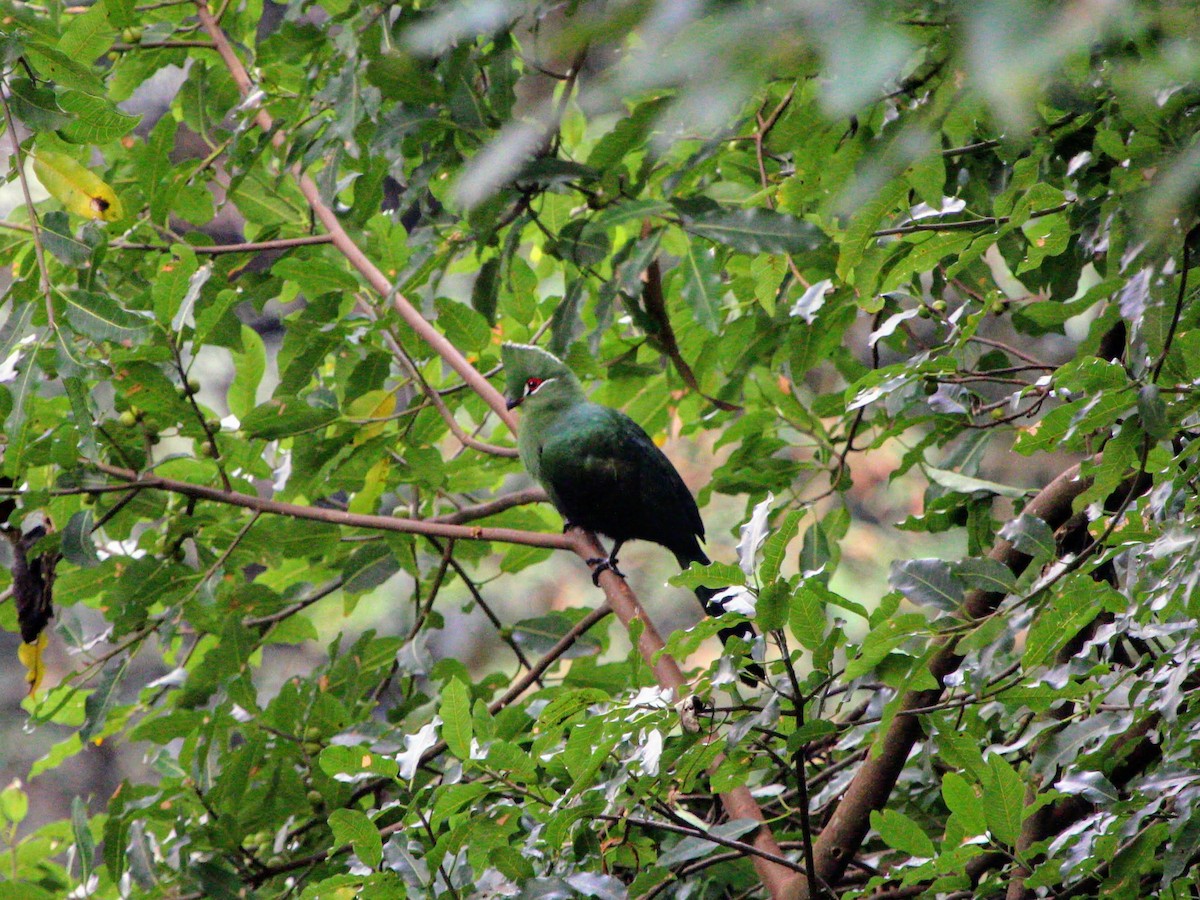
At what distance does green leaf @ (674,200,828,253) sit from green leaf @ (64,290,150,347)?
0.93 metres

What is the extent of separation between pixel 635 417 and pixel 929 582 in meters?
1.42

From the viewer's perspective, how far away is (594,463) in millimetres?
3236

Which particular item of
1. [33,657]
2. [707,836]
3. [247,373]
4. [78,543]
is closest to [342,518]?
[78,543]


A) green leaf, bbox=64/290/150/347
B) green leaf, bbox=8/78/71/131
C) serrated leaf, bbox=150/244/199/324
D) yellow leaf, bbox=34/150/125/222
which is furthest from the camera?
serrated leaf, bbox=150/244/199/324

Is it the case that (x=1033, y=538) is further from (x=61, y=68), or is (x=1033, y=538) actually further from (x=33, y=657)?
(x=33, y=657)

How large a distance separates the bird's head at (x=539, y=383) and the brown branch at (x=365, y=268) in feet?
1.16

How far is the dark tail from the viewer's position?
1.58 meters

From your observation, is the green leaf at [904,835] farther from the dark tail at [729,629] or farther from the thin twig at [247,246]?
the thin twig at [247,246]

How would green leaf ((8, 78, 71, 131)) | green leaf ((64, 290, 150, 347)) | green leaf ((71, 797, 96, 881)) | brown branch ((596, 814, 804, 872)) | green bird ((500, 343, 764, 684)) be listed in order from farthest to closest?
green bird ((500, 343, 764, 684)) → green leaf ((71, 797, 96, 881)) → green leaf ((64, 290, 150, 347)) → green leaf ((8, 78, 71, 131)) → brown branch ((596, 814, 804, 872))

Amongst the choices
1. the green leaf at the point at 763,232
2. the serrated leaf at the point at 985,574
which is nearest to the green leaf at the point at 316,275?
the green leaf at the point at 763,232

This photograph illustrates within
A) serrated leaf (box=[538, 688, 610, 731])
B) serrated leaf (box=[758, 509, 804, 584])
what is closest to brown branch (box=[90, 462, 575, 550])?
serrated leaf (box=[538, 688, 610, 731])

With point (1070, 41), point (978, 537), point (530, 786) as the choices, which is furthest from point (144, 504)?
point (1070, 41)

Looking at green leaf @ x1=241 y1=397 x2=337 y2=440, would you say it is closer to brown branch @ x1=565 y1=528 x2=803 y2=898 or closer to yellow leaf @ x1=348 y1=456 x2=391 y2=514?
yellow leaf @ x1=348 y1=456 x2=391 y2=514

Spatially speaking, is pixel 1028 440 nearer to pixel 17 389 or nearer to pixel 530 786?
pixel 530 786
